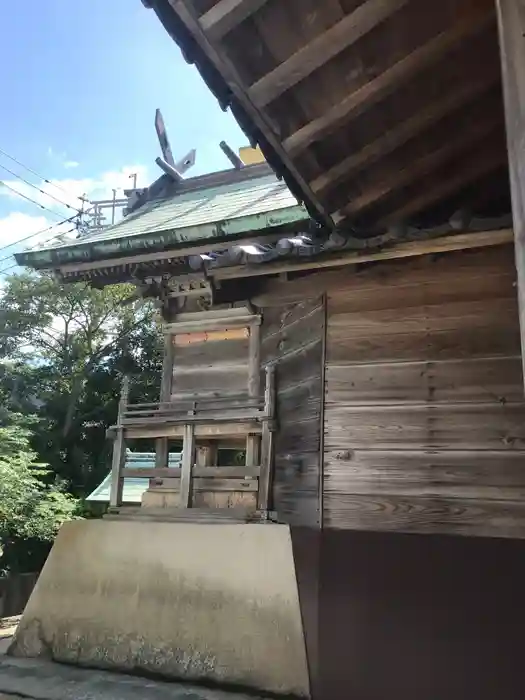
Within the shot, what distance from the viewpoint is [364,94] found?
11.7 feet

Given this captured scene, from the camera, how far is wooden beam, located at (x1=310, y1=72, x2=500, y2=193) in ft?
11.9

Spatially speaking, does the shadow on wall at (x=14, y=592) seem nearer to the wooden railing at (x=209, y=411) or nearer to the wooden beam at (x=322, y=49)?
the wooden railing at (x=209, y=411)

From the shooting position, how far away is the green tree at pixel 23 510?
14.6 m

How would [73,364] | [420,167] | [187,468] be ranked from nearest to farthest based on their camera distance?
[420,167]
[187,468]
[73,364]

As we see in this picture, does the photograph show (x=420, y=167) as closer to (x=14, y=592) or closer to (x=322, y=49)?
(x=322, y=49)

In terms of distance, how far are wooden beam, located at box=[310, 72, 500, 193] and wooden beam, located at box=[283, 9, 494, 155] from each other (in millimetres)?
320

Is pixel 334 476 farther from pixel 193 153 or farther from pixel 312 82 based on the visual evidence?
pixel 193 153

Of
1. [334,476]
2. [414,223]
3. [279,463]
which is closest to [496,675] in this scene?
[334,476]

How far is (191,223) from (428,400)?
305 cm

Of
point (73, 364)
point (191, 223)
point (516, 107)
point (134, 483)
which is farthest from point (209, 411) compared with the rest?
point (73, 364)

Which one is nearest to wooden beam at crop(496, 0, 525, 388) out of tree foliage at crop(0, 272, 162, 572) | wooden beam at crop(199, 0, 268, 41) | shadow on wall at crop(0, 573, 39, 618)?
wooden beam at crop(199, 0, 268, 41)

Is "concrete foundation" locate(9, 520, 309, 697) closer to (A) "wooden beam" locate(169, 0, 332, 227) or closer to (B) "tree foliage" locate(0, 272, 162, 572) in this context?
(A) "wooden beam" locate(169, 0, 332, 227)

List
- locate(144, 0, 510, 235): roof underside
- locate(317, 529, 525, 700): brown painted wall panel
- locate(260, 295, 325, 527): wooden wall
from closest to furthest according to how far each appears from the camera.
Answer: locate(144, 0, 510, 235): roof underside, locate(317, 529, 525, 700): brown painted wall panel, locate(260, 295, 325, 527): wooden wall

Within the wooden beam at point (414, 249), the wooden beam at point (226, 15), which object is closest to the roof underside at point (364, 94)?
the wooden beam at point (226, 15)
